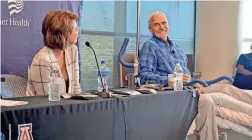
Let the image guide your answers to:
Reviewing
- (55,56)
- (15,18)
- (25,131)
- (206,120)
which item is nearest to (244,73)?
(206,120)

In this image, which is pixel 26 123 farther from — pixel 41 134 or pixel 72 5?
pixel 72 5

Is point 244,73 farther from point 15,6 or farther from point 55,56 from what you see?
point 15,6

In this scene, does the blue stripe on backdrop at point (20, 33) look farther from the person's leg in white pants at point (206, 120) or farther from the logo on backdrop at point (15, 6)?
the person's leg in white pants at point (206, 120)

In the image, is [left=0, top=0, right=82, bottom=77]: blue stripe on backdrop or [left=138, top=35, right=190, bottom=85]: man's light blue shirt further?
[left=0, top=0, right=82, bottom=77]: blue stripe on backdrop

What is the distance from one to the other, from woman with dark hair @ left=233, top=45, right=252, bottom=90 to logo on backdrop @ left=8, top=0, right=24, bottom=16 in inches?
81.1

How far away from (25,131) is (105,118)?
414 mm

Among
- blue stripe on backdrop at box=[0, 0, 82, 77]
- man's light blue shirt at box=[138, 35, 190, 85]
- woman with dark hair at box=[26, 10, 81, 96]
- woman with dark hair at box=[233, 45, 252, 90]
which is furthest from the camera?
woman with dark hair at box=[233, 45, 252, 90]

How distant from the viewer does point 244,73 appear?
11.0ft

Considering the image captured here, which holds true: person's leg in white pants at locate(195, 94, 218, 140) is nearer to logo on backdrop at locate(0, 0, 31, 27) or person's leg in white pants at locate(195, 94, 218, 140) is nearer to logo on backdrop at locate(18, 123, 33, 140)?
logo on backdrop at locate(18, 123, 33, 140)

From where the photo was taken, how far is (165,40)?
2705mm

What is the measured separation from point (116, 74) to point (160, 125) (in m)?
2.26

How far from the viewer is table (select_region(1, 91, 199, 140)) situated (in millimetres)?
1318

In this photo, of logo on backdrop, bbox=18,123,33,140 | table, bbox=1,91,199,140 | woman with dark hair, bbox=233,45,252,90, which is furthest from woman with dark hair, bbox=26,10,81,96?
woman with dark hair, bbox=233,45,252,90

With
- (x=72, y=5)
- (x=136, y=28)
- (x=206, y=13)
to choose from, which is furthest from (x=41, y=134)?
(x=206, y=13)
